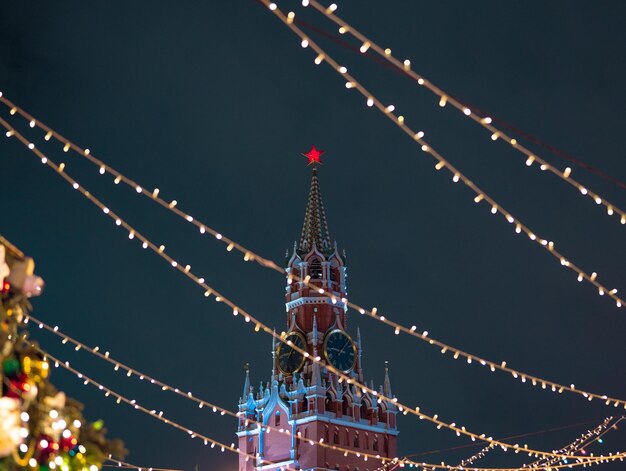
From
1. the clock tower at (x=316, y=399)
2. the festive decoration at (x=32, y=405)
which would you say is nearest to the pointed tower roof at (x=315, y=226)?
the clock tower at (x=316, y=399)

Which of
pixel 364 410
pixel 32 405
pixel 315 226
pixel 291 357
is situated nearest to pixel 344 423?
pixel 364 410

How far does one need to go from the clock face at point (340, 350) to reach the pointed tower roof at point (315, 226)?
14.5ft

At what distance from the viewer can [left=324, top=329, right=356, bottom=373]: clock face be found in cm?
4722

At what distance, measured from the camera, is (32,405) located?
7.52 metres

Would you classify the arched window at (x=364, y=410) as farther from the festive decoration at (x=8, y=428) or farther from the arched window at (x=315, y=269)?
the festive decoration at (x=8, y=428)

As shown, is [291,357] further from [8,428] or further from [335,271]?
[8,428]

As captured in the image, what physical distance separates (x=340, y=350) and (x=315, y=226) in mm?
6578

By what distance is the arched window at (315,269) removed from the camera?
162 ft

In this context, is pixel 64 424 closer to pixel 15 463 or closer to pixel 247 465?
pixel 15 463

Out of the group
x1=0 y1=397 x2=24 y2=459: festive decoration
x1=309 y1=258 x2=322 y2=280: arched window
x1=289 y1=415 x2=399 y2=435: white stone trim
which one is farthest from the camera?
x1=309 y1=258 x2=322 y2=280: arched window

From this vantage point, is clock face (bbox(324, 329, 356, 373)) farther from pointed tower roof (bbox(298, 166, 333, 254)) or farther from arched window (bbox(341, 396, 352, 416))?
pointed tower roof (bbox(298, 166, 333, 254))

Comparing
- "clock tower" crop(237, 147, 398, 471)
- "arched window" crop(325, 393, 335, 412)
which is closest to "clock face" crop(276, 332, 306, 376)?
"clock tower" crop(237, 147, 398, 471)

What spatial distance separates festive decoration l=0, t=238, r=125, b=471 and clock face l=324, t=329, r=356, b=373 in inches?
1546

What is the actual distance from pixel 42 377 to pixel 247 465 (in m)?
40.3
